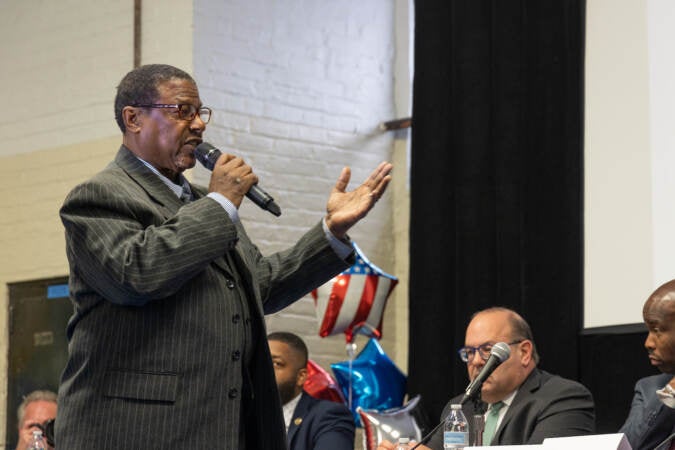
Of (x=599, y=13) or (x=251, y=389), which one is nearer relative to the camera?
(x=251, y=389)

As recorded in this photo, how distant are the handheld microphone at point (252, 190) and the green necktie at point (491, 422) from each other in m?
1.72

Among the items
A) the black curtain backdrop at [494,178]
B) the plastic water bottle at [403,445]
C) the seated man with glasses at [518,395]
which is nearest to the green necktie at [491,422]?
the seated man with glasses at [518,395]

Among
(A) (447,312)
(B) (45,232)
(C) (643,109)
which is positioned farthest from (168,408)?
(B) (45,232)

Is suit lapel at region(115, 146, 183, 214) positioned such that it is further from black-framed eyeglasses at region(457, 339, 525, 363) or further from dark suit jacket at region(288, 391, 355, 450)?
dark suit jacket at region(288, 391, 355, 450)

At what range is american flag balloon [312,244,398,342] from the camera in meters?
5.12

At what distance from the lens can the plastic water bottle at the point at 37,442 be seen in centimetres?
428

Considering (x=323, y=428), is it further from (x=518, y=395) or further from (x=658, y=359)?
(x=658, y=359)

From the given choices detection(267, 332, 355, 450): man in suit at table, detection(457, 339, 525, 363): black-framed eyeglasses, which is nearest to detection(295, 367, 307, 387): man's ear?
detection(267, 332, 355, 450): man in suit at table

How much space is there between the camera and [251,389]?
2.33m

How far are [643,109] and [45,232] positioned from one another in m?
2.91

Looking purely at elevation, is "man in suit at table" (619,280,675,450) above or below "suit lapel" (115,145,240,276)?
below

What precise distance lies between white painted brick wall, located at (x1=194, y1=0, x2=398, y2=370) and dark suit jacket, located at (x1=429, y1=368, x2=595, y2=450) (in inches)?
83.0

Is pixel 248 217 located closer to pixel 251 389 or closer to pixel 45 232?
pixel 45 232

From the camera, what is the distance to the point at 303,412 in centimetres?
476
